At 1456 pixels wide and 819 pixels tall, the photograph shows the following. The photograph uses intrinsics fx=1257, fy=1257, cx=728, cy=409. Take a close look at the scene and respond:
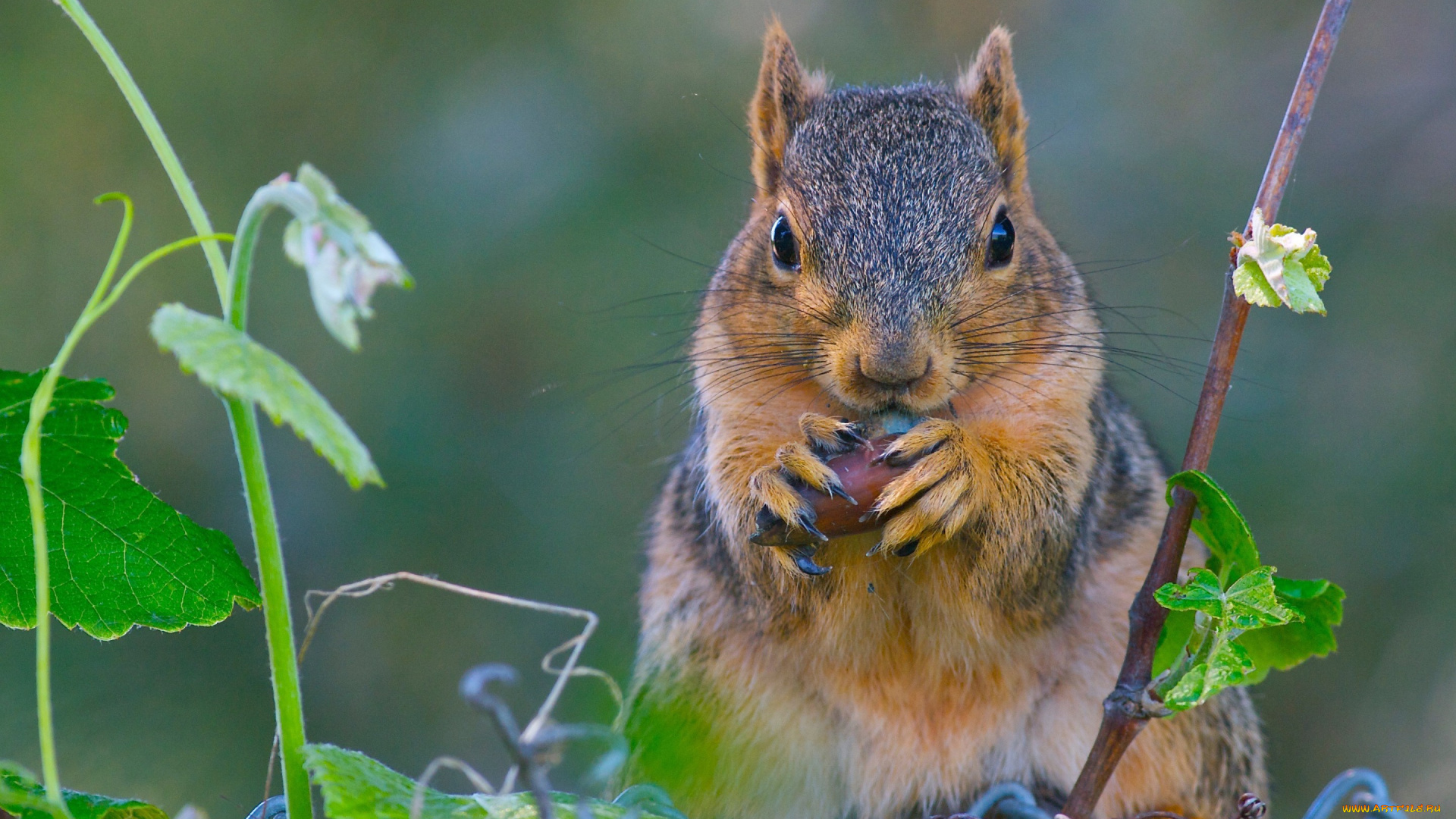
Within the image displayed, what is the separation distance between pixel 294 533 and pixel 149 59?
56.7 inches

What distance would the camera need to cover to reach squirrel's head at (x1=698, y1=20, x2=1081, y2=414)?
5.18 feet

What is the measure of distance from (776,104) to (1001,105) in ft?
1.25

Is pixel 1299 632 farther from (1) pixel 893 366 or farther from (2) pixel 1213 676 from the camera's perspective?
(1) pixel 893 366

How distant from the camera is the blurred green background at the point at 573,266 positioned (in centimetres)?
346

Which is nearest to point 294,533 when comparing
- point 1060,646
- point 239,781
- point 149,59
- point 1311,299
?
point 239,781

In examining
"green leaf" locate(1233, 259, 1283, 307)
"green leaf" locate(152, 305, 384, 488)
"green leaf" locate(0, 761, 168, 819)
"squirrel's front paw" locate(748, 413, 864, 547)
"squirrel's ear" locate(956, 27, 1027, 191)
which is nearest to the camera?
"green leaf" locate(152, 305, 384, 488)

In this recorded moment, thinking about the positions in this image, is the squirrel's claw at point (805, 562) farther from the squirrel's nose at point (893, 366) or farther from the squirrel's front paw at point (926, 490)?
the squirrel's nose at point (893, 366)

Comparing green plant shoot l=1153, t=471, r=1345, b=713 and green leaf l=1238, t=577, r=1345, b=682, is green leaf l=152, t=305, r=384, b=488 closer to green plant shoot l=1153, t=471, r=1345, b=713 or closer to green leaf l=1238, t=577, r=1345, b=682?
green plant shoot l=1153, t=471, r=1345, b=713

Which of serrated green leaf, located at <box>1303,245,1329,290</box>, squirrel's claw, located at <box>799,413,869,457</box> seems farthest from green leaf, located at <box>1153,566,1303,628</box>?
squirrel's claw, located at <box>799,413,869,457</box>

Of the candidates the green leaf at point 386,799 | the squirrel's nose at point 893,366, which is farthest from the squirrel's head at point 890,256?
the green leaf at point 386,799

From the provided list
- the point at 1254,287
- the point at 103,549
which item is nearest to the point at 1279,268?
the point at 1254,287

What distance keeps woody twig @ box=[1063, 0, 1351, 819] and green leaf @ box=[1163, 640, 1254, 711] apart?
91mm

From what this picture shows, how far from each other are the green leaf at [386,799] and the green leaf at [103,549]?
0.70 feet

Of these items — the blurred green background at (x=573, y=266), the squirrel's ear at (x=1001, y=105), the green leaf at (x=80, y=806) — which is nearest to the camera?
the green leaf at (x=80, y=806)
